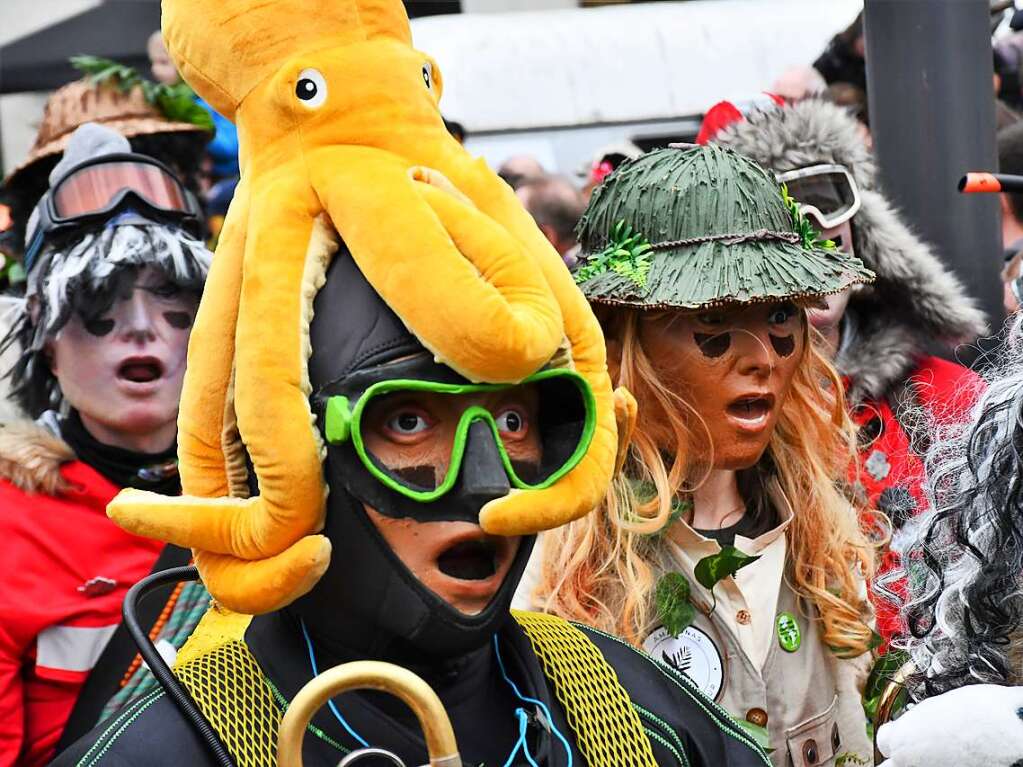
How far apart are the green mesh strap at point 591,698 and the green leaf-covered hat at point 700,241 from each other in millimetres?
865

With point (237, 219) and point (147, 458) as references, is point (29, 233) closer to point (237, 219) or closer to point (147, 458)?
point (147, 458)

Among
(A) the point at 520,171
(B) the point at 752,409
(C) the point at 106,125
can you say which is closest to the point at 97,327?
(C) the point at 106,125

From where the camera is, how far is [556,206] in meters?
6.50

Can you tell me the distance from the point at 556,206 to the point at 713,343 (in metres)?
3.15

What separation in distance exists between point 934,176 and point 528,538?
109 inches

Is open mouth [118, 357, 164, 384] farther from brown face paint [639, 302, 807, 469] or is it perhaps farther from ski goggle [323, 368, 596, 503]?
ski goggle [323, 368, 596, 503]

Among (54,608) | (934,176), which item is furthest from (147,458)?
(934,176)

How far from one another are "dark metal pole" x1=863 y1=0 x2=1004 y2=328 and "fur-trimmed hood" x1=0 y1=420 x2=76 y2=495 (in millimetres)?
2445

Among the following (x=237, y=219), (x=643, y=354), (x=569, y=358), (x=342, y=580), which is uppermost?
(x=237, y=219)

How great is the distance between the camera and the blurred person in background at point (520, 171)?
22.1ft

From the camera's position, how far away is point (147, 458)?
164 inches

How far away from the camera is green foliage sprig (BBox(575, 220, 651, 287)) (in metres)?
3.42

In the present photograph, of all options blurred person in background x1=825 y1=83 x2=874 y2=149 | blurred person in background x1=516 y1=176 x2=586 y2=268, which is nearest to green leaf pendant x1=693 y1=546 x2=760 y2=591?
blurred person in background x1=516 y1=176 x2=586 y2=268

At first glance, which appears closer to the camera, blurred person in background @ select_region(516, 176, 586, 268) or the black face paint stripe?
the black face paint stripe
